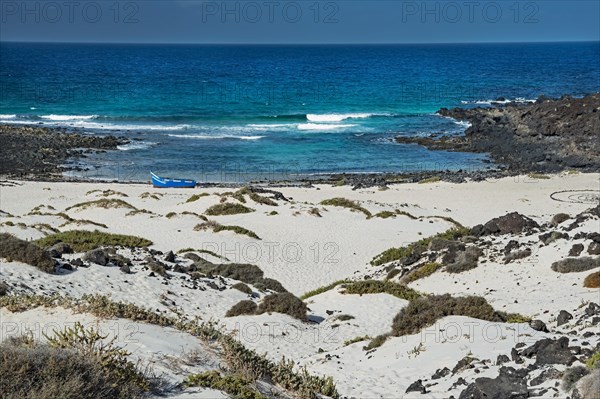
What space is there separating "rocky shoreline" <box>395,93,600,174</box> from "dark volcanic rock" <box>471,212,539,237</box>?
73.1 ft

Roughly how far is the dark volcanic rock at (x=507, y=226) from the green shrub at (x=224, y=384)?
49.1 feet

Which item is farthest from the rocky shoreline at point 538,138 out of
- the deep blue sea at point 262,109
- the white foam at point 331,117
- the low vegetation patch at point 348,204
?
the low vegetation patch at point 348,204

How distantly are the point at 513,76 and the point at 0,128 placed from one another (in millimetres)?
86356

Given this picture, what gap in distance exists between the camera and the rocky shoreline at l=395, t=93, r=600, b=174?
147 feet

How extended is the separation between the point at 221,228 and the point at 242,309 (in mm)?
9432

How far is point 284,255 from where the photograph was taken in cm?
2234

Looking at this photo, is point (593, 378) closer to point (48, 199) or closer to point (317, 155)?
point (48, 199)

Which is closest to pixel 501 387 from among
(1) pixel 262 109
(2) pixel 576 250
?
(2) pixel 576 250

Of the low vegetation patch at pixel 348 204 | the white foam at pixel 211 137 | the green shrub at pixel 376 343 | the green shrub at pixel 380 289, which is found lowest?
the white foam at pixel 211 137

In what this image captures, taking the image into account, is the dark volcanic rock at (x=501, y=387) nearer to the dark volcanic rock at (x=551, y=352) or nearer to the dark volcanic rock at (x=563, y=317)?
the dark volcanic rock at (x=551, y=352)

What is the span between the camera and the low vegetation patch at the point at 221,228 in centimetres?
2392

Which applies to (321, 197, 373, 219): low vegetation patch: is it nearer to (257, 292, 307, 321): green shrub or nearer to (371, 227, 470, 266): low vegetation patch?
(371, 227, 470, 266): low vegetation patch

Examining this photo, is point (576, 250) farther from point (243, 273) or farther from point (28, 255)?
point (28, 255)

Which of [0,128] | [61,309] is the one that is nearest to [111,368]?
[61,309]
